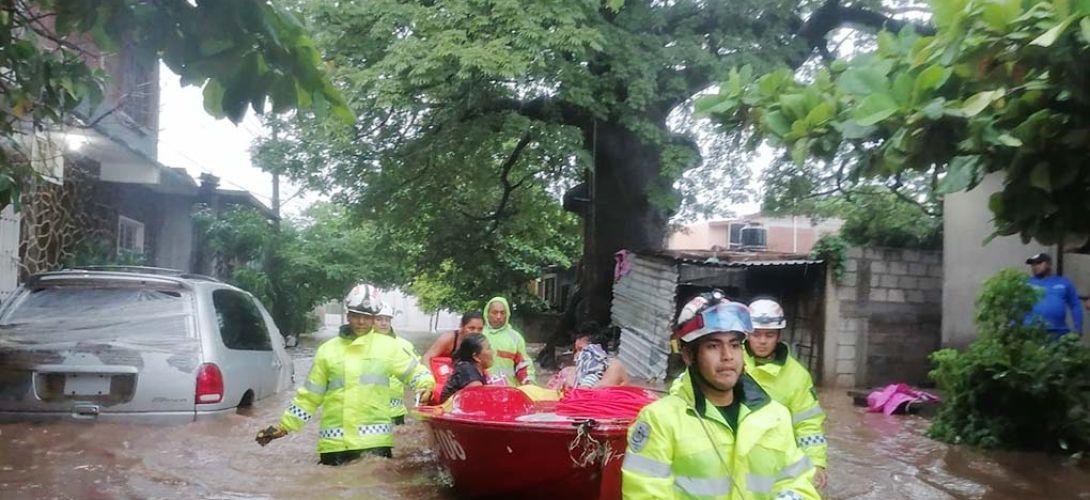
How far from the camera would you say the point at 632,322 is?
17.5m

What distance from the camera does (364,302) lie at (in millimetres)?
6516

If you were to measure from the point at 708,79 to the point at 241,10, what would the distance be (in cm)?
1158

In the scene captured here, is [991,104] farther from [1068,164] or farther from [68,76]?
[68,76]

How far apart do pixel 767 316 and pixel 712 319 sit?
1681 millimetres

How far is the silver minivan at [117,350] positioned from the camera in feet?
23.4

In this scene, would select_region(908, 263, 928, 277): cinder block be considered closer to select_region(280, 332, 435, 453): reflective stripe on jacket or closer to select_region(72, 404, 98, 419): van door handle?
select_region(280, 332, 435, 453): reflective stripe on jacket

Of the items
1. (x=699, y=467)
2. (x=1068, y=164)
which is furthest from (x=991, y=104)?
(x=699, y=467)

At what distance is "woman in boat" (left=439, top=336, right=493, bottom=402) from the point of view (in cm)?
751

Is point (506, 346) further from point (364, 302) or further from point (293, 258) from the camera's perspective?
point (293, 258)

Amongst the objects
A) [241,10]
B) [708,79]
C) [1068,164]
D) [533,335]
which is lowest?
[533,335]

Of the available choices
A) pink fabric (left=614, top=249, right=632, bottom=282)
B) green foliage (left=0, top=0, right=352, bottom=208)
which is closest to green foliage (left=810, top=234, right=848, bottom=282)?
pink fabric (left=614, top=249, right=632, bottom=282)

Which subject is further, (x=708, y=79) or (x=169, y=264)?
(x=169, y=264)

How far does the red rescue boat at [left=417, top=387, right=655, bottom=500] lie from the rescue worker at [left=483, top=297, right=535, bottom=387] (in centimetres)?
210

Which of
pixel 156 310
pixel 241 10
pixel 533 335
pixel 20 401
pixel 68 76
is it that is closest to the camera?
pixel 241 10
